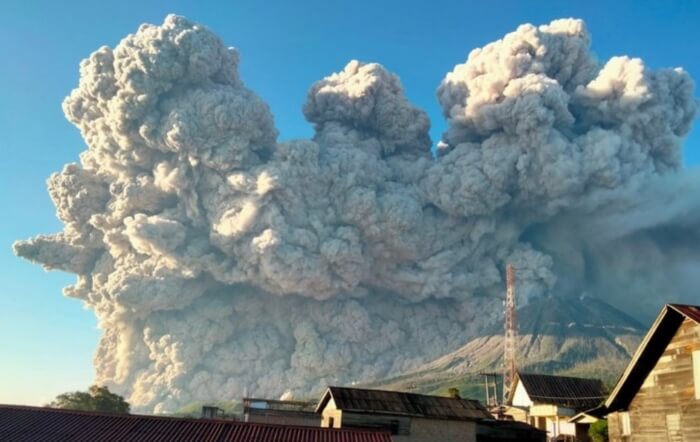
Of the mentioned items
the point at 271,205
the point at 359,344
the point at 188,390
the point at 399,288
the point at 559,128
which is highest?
the point at 559,128

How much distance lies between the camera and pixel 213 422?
2212 centimetres

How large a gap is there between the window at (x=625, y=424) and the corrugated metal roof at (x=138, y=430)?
294 inches

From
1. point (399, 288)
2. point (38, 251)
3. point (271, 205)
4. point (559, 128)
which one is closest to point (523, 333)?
point (399, 288)

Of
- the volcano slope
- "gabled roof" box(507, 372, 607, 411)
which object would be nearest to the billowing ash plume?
the volcano slope

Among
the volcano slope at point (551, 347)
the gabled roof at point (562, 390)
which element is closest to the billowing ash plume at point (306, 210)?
the volcano slope at point (551, 347)

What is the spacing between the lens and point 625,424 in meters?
18.0

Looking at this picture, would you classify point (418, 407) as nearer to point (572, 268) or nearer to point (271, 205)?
point (271, 205)

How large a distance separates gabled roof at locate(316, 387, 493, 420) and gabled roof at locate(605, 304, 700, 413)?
53.2 ft

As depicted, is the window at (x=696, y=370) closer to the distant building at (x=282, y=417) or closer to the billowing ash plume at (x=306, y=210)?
the distant building at (x=282, y=417)

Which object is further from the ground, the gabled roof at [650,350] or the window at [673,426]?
the gabled roof at [650,350]

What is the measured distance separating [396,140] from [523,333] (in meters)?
50.2

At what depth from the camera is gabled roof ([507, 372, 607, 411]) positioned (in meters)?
44.5

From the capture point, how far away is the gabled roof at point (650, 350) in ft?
52.5

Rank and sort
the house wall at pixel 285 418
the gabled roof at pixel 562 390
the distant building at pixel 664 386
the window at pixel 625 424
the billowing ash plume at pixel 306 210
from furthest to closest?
1. the billowing ash plume at pixel 306 210
2. the gabled roof at pixel 562 390
3. the house wall at pixel 285 418
4. the window at pixel 625 424
5. the distant building at pixel 664 386
